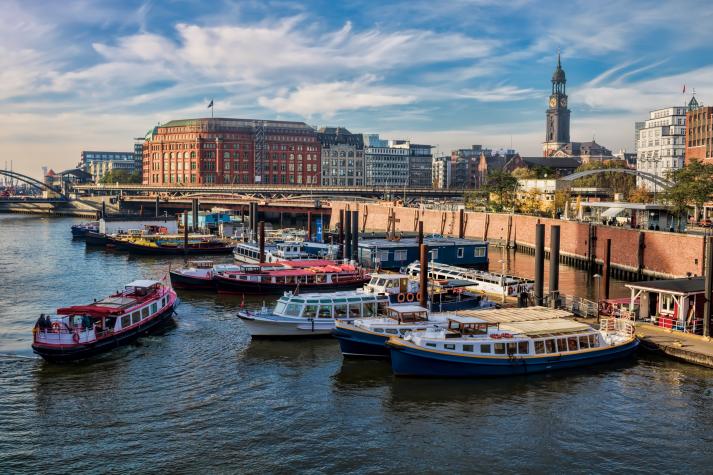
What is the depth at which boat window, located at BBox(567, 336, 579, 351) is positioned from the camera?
41781 mm

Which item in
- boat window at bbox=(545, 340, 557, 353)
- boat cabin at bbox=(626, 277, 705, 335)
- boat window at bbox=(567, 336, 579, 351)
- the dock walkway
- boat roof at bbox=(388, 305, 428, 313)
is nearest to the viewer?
the dock walkway

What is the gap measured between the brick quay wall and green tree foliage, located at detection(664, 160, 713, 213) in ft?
41.3

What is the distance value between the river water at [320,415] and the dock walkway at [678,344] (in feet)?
3.11

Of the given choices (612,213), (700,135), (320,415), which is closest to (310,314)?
(320,415)

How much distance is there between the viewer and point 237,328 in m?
53.9

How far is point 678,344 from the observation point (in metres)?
42.4

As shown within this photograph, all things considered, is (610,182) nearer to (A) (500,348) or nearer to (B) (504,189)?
(B) (504,189)

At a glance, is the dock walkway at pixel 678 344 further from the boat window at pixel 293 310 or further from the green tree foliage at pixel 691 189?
the green tree foliage at pixel 691 189

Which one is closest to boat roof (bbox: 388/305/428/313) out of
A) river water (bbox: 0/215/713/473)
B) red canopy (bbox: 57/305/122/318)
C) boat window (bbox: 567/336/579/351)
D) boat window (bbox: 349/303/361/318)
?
river water (bbox: 0/215/713/473)

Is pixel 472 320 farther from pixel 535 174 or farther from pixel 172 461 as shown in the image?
pixel 535 174

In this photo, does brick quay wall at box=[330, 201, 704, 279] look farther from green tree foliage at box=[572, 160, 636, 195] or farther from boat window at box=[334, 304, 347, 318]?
green tree foliage at box=[572, 160, 636, 195]

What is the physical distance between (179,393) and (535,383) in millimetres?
18888

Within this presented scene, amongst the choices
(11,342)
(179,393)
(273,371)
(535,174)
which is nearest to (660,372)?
(273,371)

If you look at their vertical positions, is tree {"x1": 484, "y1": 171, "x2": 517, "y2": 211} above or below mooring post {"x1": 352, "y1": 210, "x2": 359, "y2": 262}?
above
